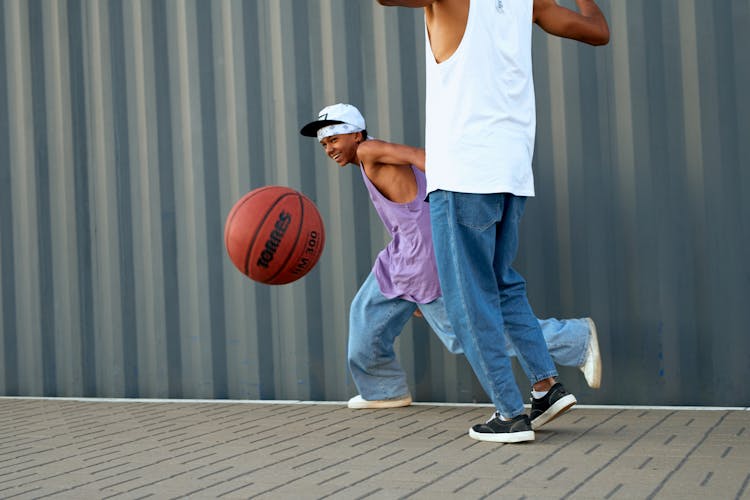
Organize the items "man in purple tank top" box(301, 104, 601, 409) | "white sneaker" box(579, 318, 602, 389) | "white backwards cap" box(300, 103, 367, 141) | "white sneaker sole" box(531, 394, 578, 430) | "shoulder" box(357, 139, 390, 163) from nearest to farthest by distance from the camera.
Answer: "white sneaker sole" box(531, 394, 578, 430)
"white sneaker" box(579, 318, 602, 389)
"man in purple tank top" box(301, 104, 601, 409)
"shoulder" box(357, 139, 390, 163)
"white backwards cap" box(300, 103, 367, 141)

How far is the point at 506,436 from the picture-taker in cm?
370

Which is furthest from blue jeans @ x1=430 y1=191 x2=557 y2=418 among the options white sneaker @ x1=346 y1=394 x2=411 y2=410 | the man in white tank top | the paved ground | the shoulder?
white sneaker @ x1=346 y1=394 x2=411 y2=410

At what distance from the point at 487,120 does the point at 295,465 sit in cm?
143

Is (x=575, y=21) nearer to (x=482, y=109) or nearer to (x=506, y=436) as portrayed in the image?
(x=482, y=109)

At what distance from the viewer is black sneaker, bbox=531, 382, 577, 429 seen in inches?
148

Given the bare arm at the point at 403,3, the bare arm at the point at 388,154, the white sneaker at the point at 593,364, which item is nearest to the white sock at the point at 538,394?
the white sneaker at the point at 593,364

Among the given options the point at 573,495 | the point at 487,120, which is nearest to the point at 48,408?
the point at 487,120

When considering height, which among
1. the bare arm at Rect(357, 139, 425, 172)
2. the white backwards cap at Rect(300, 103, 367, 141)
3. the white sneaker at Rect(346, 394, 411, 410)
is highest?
the white backwards cap at Rect(300, 103, 367, 141)

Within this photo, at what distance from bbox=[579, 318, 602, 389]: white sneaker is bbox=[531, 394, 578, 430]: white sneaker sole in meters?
0.47

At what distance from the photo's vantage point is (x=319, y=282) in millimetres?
5438

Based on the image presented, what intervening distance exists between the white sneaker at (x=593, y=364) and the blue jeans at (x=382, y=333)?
0.25 ft

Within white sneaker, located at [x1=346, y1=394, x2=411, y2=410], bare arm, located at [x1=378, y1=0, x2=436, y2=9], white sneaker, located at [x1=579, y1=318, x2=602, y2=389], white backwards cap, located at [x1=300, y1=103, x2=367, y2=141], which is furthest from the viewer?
white sneaker, located at [x1=346, y1=394, x2=411, y2=410]

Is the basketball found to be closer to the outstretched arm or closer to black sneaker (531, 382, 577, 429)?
black sneaker (531, 382, 577, 429)

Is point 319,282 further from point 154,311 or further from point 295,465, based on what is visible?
point 295,465
